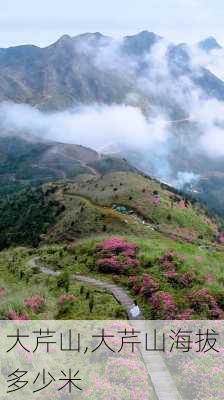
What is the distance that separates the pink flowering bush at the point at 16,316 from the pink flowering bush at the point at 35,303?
10.1ft

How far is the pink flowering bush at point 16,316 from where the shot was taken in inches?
1461

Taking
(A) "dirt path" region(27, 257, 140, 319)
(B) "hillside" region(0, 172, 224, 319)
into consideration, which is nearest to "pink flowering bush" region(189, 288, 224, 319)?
(B) "hillside" region(0, 172, 224, 319)

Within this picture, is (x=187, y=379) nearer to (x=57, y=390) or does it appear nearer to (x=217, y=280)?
(x=57, y=390)

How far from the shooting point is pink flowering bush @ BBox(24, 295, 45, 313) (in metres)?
42.1

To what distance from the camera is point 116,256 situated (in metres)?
62.9

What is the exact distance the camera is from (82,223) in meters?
108

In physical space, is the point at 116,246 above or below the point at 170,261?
below

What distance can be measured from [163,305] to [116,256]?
17.8m

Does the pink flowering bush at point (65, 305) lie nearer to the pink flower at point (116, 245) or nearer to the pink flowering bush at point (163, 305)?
the pink flowering bush at point (163, 305)

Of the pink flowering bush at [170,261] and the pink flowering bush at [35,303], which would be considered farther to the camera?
A: the pink flowering bush at [170,261]

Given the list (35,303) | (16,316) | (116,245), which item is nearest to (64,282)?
(35,303)

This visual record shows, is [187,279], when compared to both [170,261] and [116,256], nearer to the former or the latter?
[170,261]

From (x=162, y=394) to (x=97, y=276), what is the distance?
28467mm

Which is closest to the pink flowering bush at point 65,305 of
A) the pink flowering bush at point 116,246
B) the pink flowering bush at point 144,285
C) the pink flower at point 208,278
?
the pink flowering bush at point 144,285
